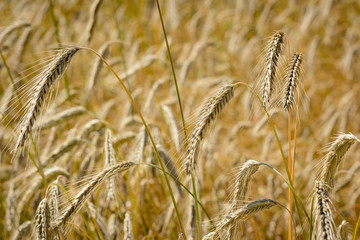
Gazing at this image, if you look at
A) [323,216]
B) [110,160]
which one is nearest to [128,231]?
[110,160]

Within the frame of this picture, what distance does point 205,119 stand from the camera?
1282 mm

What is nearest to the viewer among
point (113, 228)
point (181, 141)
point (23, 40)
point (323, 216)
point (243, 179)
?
point (323, 216)

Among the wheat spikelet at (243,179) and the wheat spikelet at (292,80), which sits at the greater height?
the wheat spikelet at (292,80)

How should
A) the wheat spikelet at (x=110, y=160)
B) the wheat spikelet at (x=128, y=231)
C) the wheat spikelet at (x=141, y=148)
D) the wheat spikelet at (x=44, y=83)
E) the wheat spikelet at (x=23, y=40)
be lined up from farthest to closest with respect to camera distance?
the wheat spikelet at (x=23, y=40) → the wheat spikelet at (x=141, y=148) → the wheat spikelet at (x=128, y=231) → the wheat spikelet at (x=110, y=160) → the wheat spikelet at (x=44, y=83)

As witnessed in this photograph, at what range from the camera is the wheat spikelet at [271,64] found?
1.22m

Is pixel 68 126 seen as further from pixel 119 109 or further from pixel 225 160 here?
pixel 225 160

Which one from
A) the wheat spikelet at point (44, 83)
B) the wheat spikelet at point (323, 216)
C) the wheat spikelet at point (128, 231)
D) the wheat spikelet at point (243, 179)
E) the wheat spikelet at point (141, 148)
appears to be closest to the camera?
the wheat spikelet at point (323, 216)

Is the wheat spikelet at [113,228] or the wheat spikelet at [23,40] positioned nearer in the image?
the wheat spikelet at [113,228]

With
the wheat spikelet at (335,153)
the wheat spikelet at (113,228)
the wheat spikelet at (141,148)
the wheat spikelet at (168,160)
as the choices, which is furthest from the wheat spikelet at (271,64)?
the wheat spikelet at (113,228)

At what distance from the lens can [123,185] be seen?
241 centimetres

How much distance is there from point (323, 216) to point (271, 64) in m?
0.56

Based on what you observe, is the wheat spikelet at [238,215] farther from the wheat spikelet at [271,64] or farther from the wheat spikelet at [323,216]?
the wheat spikelet at [271,64]

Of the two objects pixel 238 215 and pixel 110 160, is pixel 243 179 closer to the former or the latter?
pixel 238 215

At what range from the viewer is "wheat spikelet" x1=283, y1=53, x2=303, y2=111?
1.21 m
